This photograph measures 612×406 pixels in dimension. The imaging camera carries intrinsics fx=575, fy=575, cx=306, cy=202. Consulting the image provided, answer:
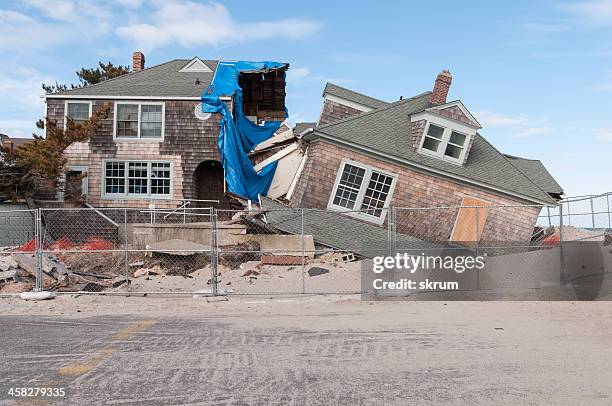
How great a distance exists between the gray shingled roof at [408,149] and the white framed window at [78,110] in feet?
39.5


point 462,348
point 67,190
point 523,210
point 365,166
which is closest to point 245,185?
point 365,166

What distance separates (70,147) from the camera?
2639cm

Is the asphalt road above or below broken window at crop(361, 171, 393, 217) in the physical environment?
below

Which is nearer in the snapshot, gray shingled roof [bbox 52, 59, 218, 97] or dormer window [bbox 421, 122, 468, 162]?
dormer window [bbox 421, 122, 468, 162]

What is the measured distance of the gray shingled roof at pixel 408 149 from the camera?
68.0 feet

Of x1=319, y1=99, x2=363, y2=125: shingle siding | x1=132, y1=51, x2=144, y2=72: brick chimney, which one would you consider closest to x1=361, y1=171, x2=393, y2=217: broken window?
x1=319, y1=99, x2=363, y2=125: shingle siding

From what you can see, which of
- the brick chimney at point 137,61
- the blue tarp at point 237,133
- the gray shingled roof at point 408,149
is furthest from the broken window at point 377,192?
the brick chimney at point 137,61

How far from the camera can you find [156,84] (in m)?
28.0

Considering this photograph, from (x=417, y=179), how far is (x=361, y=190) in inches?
83.4

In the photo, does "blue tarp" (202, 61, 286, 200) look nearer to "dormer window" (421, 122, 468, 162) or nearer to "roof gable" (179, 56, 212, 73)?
"roof gable" (179, 56, 212, 73)

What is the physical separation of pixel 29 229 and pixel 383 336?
20.7 m

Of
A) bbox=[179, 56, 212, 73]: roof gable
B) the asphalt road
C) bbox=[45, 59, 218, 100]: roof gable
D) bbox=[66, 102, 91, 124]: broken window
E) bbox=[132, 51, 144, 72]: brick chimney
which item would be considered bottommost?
the asphalt road

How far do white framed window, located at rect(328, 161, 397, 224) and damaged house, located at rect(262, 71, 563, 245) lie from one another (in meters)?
0.04

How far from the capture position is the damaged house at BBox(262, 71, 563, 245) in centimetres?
2061
